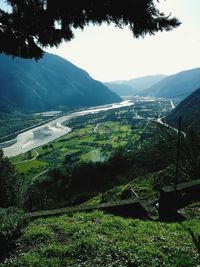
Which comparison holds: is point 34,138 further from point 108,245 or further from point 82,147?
point 108,245

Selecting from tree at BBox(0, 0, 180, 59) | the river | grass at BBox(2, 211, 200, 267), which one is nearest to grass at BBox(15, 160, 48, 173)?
the river

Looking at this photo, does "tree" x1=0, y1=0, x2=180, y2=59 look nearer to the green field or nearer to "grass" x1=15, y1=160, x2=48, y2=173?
the green field

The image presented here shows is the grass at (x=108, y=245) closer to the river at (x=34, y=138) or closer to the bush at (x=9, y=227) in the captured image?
the bush at (x=9, y=227)

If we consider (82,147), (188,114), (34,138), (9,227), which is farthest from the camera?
(34,138)

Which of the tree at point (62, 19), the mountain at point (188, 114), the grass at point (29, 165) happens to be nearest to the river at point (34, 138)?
the grass at point (29, 165)

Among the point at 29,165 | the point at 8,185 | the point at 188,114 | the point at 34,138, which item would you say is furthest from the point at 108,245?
the point at 34,138

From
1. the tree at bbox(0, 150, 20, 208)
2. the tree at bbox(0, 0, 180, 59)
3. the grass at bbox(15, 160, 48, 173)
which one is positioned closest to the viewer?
the tree at bbox(0, 0, 180, 59)

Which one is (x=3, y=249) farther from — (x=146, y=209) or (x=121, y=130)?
(x=121, y=130)
